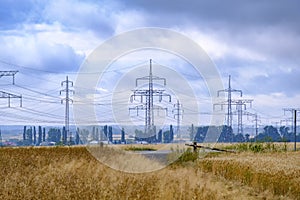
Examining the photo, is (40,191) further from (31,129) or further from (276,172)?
(31,129)

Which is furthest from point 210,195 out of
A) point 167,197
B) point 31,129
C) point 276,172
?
point 31,129

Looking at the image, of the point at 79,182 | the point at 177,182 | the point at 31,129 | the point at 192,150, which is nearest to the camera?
the point at 79,182

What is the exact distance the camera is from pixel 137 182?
47.1 ft

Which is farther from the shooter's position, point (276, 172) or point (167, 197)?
point (276, 172)

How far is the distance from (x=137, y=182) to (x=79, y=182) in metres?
1.81

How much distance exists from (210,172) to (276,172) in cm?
393

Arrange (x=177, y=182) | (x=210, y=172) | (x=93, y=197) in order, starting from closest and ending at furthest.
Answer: (x=93, y=197)
(x=177, y=182)
(x=210, y=172)

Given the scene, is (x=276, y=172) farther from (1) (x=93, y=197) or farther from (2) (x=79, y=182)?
(1) (x=93, y=197)

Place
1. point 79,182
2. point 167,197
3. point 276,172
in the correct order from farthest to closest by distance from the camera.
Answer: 1. point 276,172
2. point 79,182
3. point 167,197

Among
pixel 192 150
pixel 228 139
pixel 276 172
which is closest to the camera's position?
pixel 276 172

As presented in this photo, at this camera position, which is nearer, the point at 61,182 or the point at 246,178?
the point at 61,182

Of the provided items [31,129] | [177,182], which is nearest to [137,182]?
[177,182]

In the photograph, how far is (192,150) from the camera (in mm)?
34656

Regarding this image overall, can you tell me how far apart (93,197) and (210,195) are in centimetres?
375
